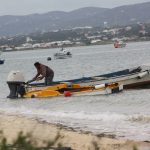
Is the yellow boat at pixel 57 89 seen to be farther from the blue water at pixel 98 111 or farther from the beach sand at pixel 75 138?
the beach sand at pixel 75 138

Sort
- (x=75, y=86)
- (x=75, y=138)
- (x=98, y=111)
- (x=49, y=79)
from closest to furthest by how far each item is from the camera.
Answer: (x=75, y=138) < (x=98, y=111) < (x=49, y=79) < (x=75, y=86)

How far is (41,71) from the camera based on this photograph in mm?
23875

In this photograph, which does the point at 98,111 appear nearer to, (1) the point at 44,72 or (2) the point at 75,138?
(1) the point at 44,72

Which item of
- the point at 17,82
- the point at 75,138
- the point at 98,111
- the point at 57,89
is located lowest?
the point at 98,111

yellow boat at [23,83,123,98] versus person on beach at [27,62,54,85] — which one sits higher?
person on beach at [27,62,54,85]

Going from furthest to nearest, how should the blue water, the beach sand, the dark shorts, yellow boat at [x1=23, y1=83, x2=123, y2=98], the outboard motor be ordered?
the outboard motor → the dark shorts → yellow boat at [x1=23, y1=83, x2=123, y2=98] → the blue water → the beach sand

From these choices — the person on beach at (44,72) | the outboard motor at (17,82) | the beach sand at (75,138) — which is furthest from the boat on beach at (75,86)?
the beach sand at (75,138)

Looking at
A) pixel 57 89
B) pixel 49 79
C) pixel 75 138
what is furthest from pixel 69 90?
pixel 75 138

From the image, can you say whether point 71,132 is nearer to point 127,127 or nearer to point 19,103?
point 127,127

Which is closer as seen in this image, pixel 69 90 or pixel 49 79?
pixel 49 79

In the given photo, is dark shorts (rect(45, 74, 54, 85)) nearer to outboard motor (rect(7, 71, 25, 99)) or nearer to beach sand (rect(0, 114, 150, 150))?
outboard motor (rect(7, 71, 25, 99))

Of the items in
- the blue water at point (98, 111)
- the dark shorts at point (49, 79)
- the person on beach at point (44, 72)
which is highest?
the person on beach at point (44, 72)

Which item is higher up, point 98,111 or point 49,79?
point 49,79

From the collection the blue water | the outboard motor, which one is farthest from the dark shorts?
the outboard motor
